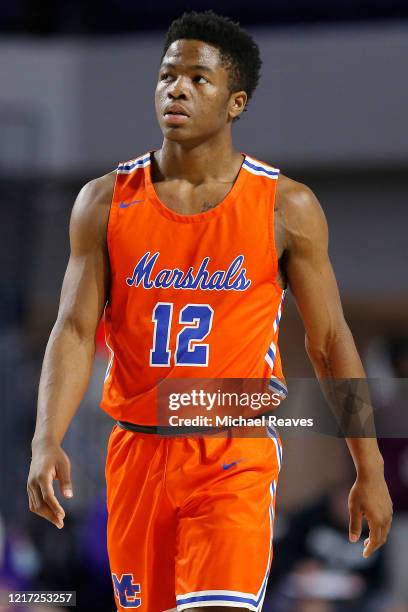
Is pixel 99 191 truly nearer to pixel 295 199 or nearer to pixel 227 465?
pixel 295 199

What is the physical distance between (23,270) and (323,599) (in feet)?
15.4

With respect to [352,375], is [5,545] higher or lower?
lower

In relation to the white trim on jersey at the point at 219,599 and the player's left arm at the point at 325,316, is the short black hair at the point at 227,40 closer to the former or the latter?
the player's left arm at the point at 325,316

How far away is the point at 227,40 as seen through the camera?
3867 mm

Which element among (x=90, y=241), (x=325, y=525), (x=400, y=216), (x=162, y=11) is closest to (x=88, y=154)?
(x=162, y=11)

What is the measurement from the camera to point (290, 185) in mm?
3895

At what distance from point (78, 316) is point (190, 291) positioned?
1.24 feet

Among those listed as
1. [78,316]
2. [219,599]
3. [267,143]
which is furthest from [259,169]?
[267,143]

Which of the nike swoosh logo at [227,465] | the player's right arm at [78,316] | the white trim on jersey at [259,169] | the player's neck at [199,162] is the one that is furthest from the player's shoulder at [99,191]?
the nike swoosh logo at [227,465]

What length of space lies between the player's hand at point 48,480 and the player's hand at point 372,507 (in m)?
0.98

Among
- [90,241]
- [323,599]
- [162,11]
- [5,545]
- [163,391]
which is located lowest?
[323,599]

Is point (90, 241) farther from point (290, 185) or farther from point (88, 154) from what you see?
point (88, 154)

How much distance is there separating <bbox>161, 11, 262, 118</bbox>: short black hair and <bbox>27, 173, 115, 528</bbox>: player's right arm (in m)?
0.54

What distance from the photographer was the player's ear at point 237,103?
154 inches
